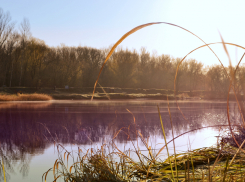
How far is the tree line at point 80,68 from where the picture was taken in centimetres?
3325

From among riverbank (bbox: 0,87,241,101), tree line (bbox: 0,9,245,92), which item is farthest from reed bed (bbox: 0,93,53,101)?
tree line (bbox: 0,9,245,92)

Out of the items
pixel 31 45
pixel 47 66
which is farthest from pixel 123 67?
pixel 31 45

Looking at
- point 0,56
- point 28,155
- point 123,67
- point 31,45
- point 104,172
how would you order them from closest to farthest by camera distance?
point 104,172
point 28,155
point 0,56
point 31,45
point 123,67

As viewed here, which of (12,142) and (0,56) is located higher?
(0,56)

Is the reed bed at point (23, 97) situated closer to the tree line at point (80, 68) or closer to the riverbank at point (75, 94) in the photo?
the riverbank at point (75, 94)

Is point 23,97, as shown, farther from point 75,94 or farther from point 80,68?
point 80,68

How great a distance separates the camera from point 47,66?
37.0 m

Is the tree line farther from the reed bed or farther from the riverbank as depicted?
the reed bed

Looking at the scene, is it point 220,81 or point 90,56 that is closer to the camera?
point 220,81

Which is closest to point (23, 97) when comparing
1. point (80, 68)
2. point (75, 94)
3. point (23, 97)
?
point (23, 97)

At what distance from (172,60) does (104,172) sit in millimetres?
49890

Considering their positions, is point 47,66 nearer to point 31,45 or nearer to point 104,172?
point 31,45

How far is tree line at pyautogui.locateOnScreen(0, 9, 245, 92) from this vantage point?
1309 inches

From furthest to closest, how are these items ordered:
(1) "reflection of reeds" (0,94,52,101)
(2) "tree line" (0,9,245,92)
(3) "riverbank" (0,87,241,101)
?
1. (2) "tree line" (0,9,245,92)
2. (3) "riverbank" (0,87,241,101)
3. (1) "reflection of reeds" (0,94,52,101)
